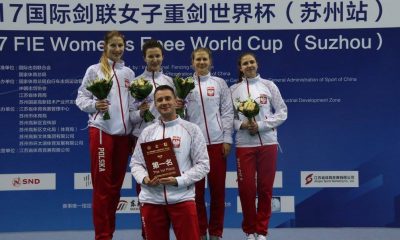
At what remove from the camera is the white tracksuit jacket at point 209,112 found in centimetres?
461

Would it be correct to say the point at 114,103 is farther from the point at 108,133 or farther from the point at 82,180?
the point at 82,180

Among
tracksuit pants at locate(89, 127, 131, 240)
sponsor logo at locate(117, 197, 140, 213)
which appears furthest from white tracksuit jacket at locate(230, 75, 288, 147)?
sponsor logo at locate(117, 197, 140, 213)

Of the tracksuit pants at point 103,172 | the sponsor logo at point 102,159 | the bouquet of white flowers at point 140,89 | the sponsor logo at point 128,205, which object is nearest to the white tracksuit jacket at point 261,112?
the bouquet of white flowers at point 140,89

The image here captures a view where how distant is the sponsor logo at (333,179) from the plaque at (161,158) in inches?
101

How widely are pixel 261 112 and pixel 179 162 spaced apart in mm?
1337

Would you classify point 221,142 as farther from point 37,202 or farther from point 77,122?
point 37,202

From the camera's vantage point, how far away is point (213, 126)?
4617 millimetres

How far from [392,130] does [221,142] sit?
6.54 ft

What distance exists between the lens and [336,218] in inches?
231

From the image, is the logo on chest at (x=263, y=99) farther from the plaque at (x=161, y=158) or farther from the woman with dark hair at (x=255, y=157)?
the plaque at (x=161, y=158)

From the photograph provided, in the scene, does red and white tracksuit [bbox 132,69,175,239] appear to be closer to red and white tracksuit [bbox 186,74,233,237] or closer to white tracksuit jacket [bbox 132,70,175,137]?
white tracksuit jacket [bbox 132,70,175,137]

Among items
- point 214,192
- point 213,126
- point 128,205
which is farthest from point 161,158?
point 128,205

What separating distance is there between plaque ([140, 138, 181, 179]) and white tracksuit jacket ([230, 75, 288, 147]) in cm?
127

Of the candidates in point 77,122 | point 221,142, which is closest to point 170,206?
point 221,142
